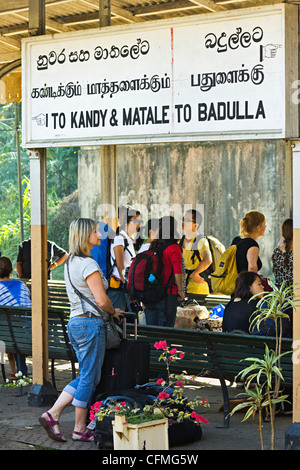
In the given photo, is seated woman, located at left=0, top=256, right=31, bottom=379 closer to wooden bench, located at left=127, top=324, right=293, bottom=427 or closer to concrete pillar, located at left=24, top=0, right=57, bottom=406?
concrete pillar, located at left=24, top=0, right=57, bottom=406

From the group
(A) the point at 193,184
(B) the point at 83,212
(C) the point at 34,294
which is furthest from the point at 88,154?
(C) the point at 34,294

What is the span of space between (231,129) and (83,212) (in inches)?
578

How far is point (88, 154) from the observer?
2080 cm

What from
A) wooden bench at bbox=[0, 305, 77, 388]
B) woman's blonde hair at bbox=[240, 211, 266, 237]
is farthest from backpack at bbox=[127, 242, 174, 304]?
woman's blonde hair at bbox=[240, 211, 266, 237]

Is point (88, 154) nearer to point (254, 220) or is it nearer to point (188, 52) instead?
point (254, 220)

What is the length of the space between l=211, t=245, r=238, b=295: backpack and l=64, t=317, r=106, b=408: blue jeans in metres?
2.71

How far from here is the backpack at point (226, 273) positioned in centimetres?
880

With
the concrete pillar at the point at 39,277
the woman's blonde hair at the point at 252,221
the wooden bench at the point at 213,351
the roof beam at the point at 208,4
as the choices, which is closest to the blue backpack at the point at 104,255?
the concrete pillar at the point at 39,277

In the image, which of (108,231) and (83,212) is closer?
(108,231)

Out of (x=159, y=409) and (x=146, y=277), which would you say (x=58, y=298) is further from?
(x=159, y=409)

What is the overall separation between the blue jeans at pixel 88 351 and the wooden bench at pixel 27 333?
155 cm

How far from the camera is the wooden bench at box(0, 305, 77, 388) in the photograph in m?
7.96

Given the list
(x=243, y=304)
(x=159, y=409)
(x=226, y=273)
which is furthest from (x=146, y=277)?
(x=159, y=409)
